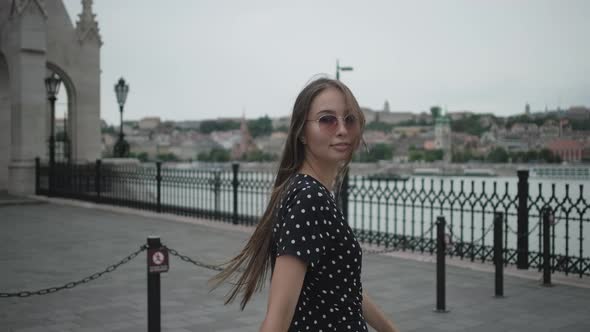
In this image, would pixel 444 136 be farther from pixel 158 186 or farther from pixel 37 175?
pixel 158 186

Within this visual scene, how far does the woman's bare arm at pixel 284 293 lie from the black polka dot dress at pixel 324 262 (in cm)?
8

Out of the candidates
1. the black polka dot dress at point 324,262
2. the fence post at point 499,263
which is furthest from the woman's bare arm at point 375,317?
the fence post at point 499,263

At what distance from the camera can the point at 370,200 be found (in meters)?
11.4

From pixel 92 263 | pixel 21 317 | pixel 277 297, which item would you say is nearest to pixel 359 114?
pixel 277 297

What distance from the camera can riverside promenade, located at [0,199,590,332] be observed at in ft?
19.0

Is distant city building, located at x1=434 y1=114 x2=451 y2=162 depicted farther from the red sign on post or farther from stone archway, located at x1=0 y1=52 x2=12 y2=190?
the red sign on post

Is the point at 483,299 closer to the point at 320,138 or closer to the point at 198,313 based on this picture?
the point at 198,313

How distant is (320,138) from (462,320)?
15.0ft

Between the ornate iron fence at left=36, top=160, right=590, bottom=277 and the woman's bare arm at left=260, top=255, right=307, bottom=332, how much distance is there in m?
6.87

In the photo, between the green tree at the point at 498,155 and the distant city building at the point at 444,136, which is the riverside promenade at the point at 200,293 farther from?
the distant city building at the point at 444,136

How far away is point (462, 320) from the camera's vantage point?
234 inches

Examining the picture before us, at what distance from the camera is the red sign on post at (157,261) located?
439 cm

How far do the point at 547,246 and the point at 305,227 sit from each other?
6.42 meters

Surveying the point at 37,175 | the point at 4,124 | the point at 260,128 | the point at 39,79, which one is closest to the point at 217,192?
the point at 37,175
